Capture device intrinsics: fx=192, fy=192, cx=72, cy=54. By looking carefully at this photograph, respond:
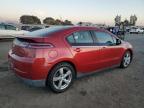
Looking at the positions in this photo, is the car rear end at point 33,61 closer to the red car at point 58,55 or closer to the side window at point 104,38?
the red car at point 58,55

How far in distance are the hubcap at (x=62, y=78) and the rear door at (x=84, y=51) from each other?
346 mm

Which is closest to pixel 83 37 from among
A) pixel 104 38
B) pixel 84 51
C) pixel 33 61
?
pixel 84 51

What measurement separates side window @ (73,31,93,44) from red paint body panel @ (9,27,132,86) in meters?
0.12

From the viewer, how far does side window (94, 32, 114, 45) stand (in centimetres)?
549

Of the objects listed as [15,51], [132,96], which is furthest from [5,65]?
[132,96]

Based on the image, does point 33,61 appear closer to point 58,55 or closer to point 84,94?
point 58,55

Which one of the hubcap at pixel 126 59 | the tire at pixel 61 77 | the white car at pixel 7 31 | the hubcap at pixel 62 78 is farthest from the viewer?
the white car at pixel 7 31

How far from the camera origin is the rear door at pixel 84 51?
15.4ft

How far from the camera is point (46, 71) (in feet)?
13.7

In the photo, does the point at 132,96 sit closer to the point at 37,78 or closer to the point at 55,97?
the point at 55,97

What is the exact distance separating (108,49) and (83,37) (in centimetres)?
117

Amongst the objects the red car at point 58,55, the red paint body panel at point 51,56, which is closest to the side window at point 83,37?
the red car at point 58,55

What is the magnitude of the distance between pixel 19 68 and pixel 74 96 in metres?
1.38

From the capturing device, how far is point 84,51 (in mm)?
4902
